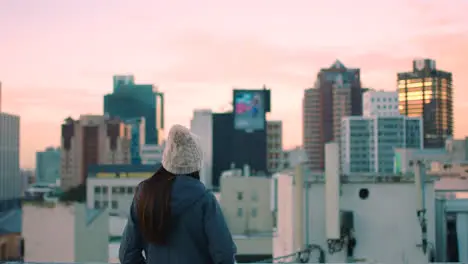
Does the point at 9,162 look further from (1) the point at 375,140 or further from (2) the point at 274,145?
(1) the point at 375,140

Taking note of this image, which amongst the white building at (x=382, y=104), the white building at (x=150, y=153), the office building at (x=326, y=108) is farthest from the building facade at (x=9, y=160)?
the white building at (x=382, y=104)

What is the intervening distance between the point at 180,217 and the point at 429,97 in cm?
16232

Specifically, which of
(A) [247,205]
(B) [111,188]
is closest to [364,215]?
(A) [247,205]

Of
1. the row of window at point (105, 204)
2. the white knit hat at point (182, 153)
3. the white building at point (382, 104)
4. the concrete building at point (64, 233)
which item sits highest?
the white building at point (382, 104)

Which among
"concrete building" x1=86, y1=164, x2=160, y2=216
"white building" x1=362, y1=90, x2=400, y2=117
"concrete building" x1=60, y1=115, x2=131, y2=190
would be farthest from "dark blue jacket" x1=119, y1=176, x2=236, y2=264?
"white building" x1=362, y1=90, x2=400, y2=117

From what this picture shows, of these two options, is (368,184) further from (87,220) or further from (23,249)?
(23,249)

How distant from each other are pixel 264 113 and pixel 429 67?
3209 inches

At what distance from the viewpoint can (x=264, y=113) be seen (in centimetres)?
9094

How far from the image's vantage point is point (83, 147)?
11688cm

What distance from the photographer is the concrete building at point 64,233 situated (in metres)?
26.0

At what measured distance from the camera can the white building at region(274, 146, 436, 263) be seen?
60.8ft

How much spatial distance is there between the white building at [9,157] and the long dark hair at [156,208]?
11302cm

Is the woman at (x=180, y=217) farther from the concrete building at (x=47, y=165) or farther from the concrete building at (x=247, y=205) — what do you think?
the concrete building at (x=47, y=165)

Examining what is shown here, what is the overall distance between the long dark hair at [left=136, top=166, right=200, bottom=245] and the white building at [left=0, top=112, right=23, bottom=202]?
11302 cm
